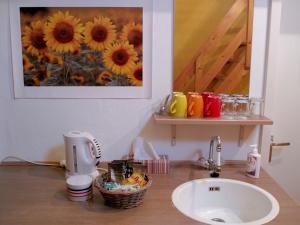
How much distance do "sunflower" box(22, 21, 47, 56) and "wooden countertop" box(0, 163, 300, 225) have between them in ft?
2.30

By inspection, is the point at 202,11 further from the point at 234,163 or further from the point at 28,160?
the point at 28,160

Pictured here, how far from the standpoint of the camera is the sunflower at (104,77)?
→ 5.71 ft

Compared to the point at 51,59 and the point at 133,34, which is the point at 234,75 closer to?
the point at 133,34

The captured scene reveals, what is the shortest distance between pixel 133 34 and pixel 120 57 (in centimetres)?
15

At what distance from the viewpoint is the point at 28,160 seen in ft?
6.06

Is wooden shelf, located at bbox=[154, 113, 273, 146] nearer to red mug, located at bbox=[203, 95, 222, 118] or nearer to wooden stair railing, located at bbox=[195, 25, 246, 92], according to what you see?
red mug, located at bbox=[203, 95, 222, 118]

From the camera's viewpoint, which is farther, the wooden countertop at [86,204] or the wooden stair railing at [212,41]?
the wooden stair railing at [212,41]

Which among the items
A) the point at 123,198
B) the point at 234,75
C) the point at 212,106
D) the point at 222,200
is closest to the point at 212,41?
the point at 234,75

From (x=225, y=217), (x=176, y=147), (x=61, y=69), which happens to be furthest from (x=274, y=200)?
(x=61, y=69)

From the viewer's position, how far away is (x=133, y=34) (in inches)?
67.1

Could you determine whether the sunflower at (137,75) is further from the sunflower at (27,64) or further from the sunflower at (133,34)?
the sunflower at (27,64)

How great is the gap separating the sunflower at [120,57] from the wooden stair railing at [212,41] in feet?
0.95

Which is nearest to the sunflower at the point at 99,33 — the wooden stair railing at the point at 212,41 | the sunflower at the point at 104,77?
the sunflower at the point at 104,77

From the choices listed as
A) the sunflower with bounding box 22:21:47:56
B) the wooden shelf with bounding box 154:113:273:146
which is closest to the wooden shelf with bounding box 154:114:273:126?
the wooden shelf with bounding box 154:113:273:146
